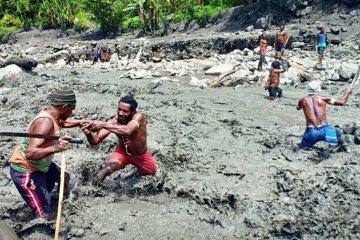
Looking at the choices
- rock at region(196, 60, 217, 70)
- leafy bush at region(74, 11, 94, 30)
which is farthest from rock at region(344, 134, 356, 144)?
leafy bush at region(74, 11, 94, 30)

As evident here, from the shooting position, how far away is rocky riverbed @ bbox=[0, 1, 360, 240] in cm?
448

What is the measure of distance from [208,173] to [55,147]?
2420 millimetres

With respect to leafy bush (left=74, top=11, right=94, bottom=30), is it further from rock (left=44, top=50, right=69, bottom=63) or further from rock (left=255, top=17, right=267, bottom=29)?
rock (left=255, top=17, right=267, bottom=29)

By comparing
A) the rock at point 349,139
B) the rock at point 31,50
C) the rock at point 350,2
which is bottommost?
the rock at point 31,50

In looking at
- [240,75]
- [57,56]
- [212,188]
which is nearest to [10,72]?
[240,75]

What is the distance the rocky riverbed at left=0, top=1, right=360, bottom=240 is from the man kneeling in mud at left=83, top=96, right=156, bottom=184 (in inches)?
12.2

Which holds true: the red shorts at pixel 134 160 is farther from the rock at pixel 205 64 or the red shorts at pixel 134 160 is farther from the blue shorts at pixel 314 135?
the rock at pixel 205 64

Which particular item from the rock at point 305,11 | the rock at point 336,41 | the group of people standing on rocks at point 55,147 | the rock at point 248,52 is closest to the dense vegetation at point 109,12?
the rock at point 305,11

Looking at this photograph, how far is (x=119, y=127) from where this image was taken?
4680 millimetres

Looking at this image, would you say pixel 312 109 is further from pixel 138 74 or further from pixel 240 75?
pixel 138 74

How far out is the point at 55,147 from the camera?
12.9ft

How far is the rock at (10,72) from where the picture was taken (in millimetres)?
13414

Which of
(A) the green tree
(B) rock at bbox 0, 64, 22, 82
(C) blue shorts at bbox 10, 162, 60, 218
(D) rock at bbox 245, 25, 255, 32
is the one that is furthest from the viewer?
(A) the green tree

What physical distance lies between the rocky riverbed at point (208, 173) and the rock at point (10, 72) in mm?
1282
